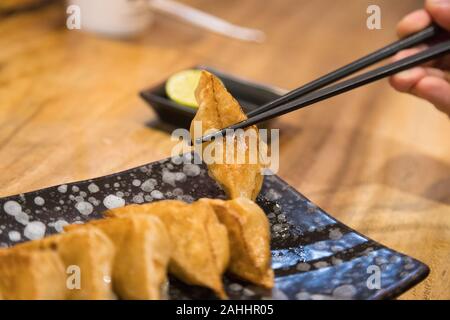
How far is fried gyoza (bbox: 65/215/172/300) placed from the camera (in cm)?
111

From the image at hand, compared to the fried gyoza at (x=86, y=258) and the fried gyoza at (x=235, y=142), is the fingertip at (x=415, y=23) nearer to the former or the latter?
the fried gyoza at (x=235, y=142)

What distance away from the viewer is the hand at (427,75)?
1.94m

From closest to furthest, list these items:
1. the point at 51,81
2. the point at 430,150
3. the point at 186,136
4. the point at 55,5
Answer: the point at 186,136
the point at 430,150
the point at 51,81
the point at 55,5

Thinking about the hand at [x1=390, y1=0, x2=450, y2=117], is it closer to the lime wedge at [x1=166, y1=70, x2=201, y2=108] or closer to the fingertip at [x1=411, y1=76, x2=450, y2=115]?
the fingertip at [x1=411, y1=76, x2=450, y2=115]

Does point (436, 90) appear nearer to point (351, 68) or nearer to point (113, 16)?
point (351, 68)

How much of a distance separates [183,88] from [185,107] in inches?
4.8

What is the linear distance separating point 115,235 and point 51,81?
1.46 metres

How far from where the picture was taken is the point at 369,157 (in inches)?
85.9

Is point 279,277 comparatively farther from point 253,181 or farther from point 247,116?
point 247,116

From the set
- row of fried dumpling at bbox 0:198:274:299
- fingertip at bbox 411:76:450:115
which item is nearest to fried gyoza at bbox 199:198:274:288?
row of fried dumpling at bbox 0:198:274:299

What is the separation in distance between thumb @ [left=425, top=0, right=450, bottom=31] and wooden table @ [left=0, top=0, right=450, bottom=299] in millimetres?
520

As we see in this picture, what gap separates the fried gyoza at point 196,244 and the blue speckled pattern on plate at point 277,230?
0.05 metres

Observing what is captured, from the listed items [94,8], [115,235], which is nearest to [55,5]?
[94,8]

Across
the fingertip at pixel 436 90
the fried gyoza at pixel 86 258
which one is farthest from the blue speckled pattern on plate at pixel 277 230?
the fingertip at pixel 436 90
